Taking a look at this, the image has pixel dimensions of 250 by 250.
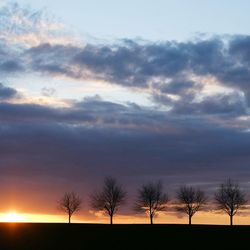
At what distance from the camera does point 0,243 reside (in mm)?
79125

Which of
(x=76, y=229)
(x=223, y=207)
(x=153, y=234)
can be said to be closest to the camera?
(x=153, y=234)

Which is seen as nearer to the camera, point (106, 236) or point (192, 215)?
point (106, 236)

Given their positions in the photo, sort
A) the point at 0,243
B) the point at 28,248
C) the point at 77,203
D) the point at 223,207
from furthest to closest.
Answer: the point at 77,203 → the point at 223,207 → the point at 0,243 → the point at 28,248

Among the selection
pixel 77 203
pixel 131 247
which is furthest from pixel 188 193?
pixel 131 247

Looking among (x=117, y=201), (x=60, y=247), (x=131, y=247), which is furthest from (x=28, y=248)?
(x=117, y=201)

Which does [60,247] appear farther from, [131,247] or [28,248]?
[131,247]

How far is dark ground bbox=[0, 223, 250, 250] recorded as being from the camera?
252ft

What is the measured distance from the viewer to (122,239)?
8438cm

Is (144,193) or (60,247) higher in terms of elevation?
(144,193)

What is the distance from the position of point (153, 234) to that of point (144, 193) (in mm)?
62633

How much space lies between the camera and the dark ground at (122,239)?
252 feet

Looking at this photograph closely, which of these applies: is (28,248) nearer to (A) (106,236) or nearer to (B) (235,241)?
(A) (106,236)

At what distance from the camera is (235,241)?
8269 centimetres

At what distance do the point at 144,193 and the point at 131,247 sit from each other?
79.2 metres
